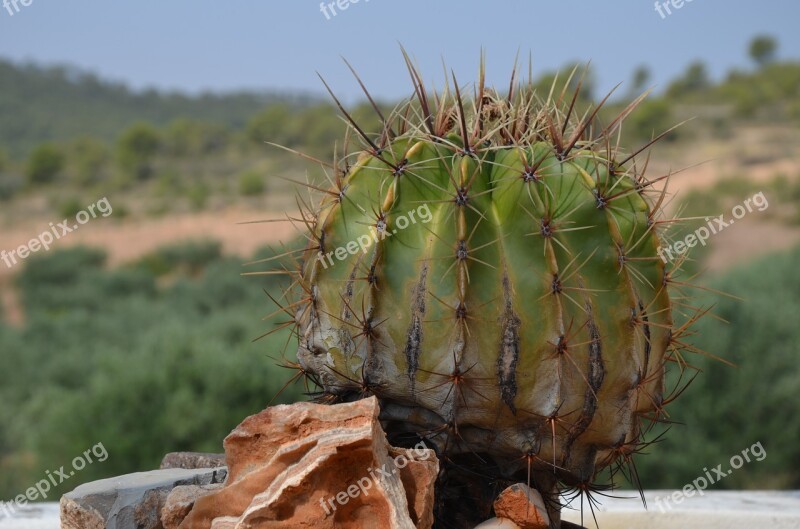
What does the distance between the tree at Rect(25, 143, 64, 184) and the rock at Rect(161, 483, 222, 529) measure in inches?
1535

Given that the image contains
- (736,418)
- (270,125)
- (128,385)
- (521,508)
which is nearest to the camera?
(521,508)

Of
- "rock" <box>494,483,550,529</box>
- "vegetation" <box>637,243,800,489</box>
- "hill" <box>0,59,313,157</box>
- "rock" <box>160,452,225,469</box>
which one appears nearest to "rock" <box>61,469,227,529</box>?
"rock" <box>160,452,225,469</box>

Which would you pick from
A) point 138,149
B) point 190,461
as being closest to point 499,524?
point 190,461

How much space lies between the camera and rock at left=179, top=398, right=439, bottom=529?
6.71 ft

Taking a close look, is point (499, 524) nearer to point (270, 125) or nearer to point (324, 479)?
point (324, 479)

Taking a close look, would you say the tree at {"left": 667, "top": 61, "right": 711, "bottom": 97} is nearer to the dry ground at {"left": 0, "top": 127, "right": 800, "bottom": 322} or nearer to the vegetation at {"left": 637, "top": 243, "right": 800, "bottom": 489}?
the dry ground at {"left": 0, "top": 127, "right": 800, "bottom": 322}

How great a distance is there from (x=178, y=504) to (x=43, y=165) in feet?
129

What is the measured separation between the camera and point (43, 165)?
126ft

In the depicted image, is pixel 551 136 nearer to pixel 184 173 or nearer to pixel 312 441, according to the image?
pixel 312 441

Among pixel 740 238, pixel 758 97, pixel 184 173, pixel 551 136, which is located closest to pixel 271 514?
pixel 551 136

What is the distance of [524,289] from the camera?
2.18 m

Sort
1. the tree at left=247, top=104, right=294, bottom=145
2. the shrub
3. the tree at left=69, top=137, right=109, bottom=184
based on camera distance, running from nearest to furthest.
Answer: the shrub < the tree at left=69, top=137, right=109, bottom=184 < the tree at left=247, top=104, right=294, bottom=145

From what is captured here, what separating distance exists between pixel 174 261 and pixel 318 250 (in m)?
22.3

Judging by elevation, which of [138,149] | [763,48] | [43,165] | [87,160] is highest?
[43,165]
